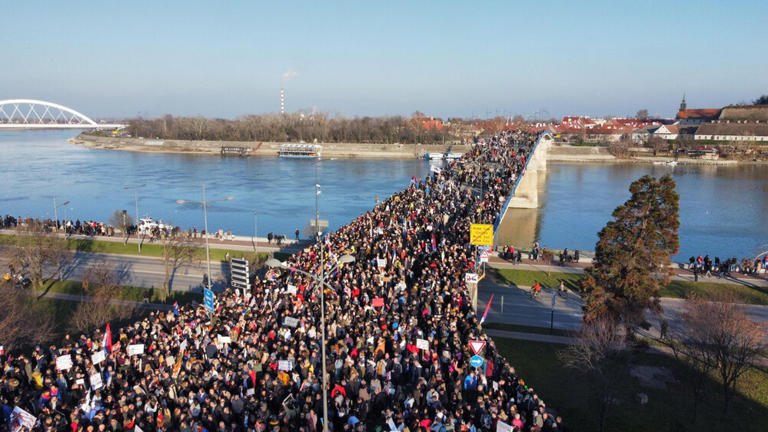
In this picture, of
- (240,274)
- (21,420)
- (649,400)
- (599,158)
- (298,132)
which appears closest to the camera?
(21,420)

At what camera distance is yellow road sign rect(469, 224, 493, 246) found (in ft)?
65.7

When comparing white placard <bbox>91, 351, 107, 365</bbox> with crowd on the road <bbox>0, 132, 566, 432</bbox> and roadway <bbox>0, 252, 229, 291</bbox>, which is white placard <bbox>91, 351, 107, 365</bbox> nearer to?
crowd on the road <bbox>0, 132, 566, 432</bbox>

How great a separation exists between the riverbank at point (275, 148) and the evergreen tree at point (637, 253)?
288ft

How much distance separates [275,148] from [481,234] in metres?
91.8

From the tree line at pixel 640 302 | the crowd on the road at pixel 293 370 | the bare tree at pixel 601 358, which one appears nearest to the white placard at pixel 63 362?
the crowd on the road at pixel 293 370

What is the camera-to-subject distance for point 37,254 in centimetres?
2217

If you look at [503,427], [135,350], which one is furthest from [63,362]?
[503,427]

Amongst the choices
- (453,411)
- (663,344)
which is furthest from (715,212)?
(453,411)

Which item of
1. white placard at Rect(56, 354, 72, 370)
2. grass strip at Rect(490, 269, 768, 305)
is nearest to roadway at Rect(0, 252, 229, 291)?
white placard at Rect(56, 354, 72, 370)

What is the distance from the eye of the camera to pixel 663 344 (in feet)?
52.9

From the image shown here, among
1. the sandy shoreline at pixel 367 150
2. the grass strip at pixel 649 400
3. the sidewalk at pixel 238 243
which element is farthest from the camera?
the sandy shoreline at pixel 367 150

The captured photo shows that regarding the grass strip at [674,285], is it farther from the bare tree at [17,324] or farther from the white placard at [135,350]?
the bare tree at [17,324]

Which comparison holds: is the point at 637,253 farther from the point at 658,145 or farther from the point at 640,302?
the point at 658,145

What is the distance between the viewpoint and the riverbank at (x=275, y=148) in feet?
341
